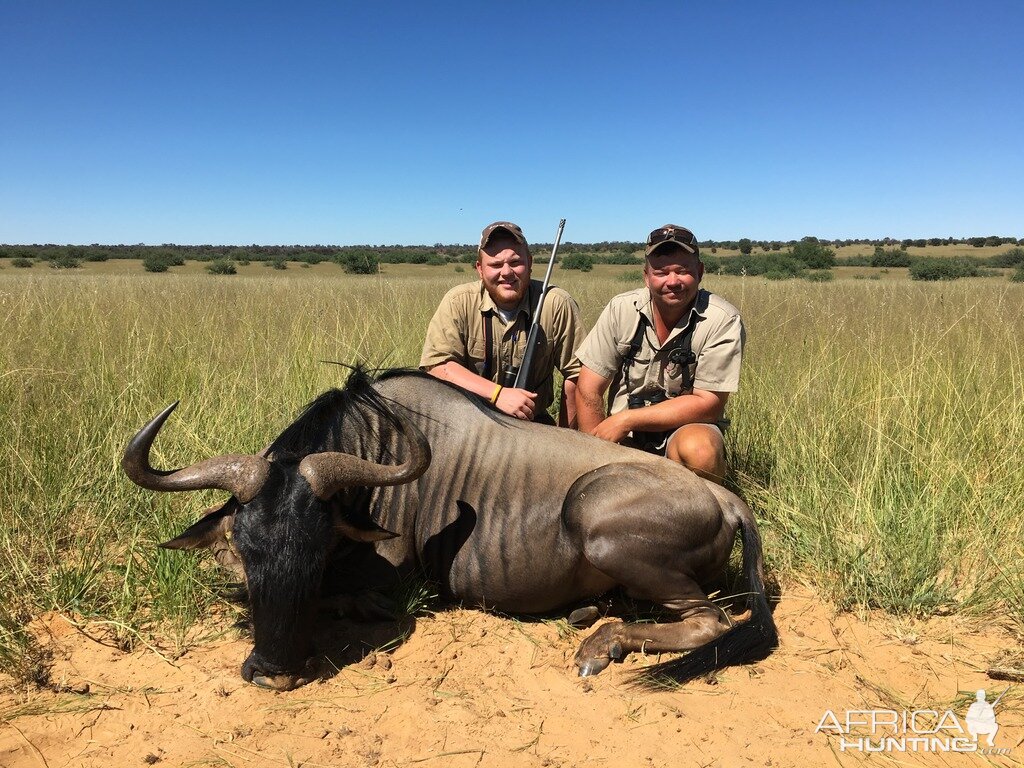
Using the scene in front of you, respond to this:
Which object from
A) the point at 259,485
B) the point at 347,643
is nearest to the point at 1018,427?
the point at 347,643

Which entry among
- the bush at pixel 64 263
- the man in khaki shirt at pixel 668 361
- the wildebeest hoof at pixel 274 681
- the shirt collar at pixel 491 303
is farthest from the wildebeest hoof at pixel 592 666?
the bush at pixel 64 263

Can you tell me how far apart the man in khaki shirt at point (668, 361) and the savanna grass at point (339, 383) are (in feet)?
2.51

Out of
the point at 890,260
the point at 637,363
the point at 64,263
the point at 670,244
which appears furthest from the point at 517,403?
the point at 890,260

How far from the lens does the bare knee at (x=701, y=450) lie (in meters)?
3.90

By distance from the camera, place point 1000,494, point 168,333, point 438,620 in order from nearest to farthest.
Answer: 1. point 438,620
2. point 1000,494
3. point 168,333

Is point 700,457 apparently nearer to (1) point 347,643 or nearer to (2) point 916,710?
(2) point 916,710

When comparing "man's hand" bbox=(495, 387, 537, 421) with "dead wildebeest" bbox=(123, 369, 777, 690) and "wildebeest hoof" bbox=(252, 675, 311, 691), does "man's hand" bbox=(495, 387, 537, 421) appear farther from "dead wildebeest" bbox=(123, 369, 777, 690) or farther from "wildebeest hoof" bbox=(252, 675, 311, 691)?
"wildebeest hoof" bbox=(252, 675, 311, 691)

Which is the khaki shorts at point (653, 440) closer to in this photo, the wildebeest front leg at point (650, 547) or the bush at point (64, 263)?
the wildebeest front leg at point (650, 547)

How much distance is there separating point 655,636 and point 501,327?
262 cm

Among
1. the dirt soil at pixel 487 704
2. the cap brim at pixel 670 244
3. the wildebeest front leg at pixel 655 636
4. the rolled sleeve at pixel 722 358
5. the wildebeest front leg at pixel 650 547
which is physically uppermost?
the cap brim at pixel 670 244

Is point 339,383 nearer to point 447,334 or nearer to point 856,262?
point 447,334

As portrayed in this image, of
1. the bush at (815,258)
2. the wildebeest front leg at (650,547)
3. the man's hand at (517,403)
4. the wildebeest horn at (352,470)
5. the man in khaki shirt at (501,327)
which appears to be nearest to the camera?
the wildebeest horn at (352,470)

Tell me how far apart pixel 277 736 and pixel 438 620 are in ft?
3.36

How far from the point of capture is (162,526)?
12.0 ft
